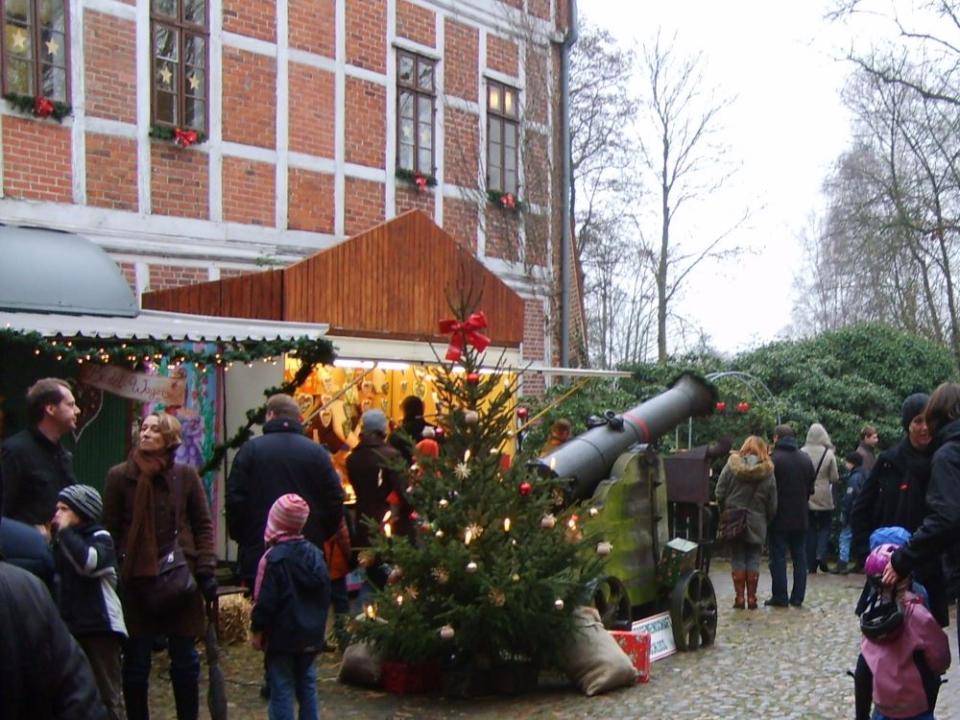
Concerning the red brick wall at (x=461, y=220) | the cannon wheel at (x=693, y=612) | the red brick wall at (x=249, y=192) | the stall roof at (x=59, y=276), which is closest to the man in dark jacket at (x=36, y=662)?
the cannon wheel at (x=693, y=612)

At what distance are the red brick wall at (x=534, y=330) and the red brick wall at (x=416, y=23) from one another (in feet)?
13.4

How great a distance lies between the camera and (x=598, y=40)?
113 feet

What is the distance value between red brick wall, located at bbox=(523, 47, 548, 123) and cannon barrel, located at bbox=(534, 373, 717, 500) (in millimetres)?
8980

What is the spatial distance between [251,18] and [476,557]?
8.79m

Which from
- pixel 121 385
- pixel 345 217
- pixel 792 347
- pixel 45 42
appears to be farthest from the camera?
pixel 792 347

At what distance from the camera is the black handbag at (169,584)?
6234mm

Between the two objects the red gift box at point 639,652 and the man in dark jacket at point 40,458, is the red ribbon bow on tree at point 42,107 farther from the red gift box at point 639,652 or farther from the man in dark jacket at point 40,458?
the red gift box at point 639,652

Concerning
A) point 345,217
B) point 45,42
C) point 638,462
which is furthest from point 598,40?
point 638,462

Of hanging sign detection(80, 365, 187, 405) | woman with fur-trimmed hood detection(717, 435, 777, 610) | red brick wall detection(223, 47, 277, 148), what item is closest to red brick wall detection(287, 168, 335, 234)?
red brick wall detection(223, 47, 277, 148)

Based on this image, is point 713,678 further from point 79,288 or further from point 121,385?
point 79,288

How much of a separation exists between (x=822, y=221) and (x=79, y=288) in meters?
43.4

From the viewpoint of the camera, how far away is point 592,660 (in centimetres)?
766

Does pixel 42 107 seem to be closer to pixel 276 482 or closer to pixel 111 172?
pixel 111 172

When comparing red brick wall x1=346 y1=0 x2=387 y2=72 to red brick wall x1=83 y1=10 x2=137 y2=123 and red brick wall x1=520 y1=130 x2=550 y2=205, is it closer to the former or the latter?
red brick wall x1=520 y1=130 x2=550 y2=205
